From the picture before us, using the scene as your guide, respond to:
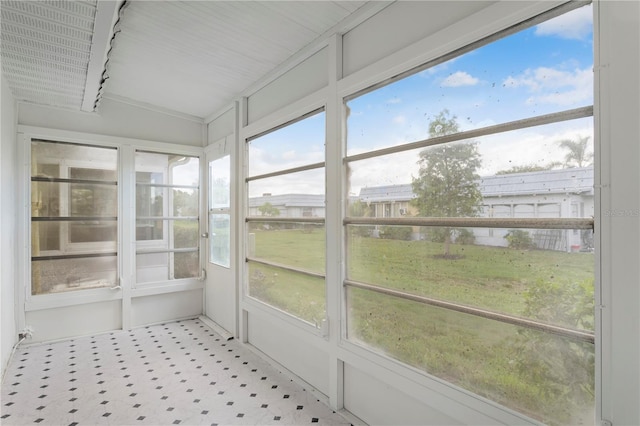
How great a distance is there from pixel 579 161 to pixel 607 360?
0.79m

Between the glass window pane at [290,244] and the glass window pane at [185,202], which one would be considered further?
the glass window pane at [185,202]

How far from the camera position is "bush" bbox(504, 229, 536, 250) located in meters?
1.50

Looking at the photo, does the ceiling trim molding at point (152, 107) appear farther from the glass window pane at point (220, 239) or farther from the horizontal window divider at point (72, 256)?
the horizontal window divider at point (72, 256)

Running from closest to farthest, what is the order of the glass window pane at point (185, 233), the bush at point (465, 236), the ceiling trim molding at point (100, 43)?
the bush at point (465, 236)
the ceiling trim molding at point (100, 43)
the glass window pane at point (185, 233)

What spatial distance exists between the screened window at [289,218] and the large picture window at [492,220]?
1.91 feet

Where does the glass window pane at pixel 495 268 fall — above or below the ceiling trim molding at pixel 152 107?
below

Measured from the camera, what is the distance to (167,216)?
14.7 ft

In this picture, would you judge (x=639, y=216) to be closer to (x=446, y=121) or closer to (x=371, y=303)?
(x=446, y=121)

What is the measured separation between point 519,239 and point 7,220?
14.0 feet

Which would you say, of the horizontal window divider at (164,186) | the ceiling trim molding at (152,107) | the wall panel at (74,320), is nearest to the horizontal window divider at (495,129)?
the horizontal window divider at (164,186)

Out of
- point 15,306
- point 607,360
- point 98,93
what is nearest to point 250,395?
point 607,360

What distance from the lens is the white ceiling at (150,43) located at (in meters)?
2.16

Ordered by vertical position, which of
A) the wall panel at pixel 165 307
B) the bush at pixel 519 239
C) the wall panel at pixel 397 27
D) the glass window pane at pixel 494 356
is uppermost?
the wall panel at pixel 397 27

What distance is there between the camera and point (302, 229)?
2895 millimetres
